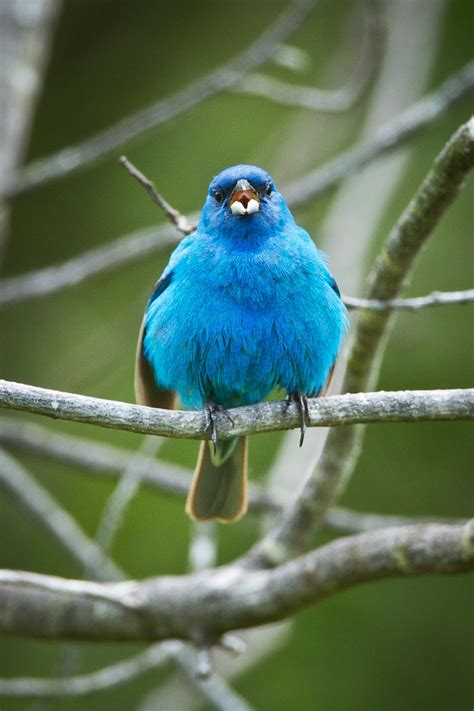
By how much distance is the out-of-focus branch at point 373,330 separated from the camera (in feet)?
11.2

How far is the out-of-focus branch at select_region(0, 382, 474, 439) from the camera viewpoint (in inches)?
122

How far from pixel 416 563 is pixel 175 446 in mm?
3705

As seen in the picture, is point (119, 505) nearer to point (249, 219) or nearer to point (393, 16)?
point (249, 219)

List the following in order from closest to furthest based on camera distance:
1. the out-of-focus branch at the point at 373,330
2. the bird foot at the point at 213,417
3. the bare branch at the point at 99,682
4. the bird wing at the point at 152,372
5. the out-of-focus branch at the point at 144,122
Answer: the out-of-focus branch at the point at 373,330, the bird foot at the point at 213,417, the bare branch at the point at 99,682, the bird wing at the point at 152,372, the out-of-focus branch at the point at 144,122

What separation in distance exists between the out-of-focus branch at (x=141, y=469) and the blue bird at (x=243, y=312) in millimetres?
784

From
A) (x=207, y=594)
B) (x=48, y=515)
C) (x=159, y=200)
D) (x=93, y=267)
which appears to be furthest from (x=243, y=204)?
(x=48, y=515)

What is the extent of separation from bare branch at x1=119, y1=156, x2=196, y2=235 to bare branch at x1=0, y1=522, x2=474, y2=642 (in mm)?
1396

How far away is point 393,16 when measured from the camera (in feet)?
22.3

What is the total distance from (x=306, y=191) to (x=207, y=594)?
1.86 m

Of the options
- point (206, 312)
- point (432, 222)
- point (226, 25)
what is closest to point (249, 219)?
point (206, 312)

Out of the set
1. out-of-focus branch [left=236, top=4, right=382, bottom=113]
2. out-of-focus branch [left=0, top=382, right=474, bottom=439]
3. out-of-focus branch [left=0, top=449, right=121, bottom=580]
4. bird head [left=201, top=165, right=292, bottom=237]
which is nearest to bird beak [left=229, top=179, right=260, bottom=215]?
bird head [left=201, top=165, right=292, bottom=237]

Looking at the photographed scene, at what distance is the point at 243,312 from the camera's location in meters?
4.11

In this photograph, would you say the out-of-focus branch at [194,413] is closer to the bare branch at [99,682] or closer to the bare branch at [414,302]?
the bare branch at [414,302]

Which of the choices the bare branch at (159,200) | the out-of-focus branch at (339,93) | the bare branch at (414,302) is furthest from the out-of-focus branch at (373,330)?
the out-of-focus branch at (339,93)
